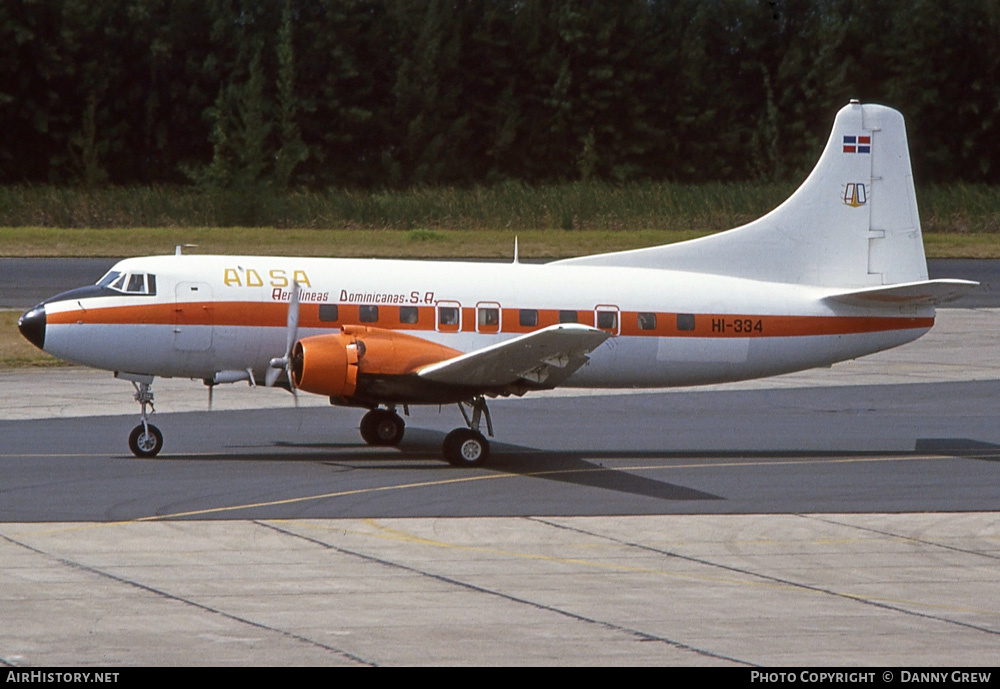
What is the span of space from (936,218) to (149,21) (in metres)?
54.6

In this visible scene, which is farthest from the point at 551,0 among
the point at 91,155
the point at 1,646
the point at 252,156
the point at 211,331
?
the point at 1,646

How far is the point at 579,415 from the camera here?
29.2 metres

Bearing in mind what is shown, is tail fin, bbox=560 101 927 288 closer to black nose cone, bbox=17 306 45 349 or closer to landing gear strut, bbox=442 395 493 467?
landing gear strut, bbox=442 395 493 467

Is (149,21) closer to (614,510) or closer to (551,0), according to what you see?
(551,0)

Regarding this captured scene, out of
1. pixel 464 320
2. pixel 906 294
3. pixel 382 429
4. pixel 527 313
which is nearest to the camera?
pixel 464 320

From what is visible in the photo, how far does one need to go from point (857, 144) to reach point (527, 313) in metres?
7.49

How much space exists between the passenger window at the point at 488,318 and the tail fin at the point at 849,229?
244 centimetres

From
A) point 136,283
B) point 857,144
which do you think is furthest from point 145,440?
point 857,144

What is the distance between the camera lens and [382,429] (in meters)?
25.5

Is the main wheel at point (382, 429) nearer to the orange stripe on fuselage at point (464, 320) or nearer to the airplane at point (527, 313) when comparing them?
the airplane at point (527, 313)

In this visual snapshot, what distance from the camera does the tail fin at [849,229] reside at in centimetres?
2586

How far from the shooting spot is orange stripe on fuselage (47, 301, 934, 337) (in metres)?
23.3

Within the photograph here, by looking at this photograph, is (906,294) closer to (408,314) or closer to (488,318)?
(488,318)

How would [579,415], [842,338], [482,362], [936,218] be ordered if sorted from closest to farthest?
[482,362] < [842,338] < [579,415] < [936,218]
